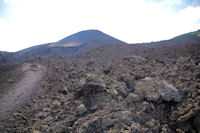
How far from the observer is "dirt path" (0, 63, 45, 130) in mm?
6963

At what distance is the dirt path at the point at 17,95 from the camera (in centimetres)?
696

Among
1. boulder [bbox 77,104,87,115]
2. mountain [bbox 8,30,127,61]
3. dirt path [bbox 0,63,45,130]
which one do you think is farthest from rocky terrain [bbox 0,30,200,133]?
mountain [bbox 8,30,127,61]

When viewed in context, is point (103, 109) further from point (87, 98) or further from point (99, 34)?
point (99, 34)

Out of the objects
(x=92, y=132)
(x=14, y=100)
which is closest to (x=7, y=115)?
(x=14, y=100)

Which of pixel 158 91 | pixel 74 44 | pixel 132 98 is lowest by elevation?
pixel 132 98

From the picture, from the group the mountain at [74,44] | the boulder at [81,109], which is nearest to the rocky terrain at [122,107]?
the boulder at [81,109]

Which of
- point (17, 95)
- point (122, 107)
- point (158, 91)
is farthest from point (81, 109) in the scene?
point (17, 95)

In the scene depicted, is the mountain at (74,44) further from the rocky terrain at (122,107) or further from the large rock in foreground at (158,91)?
the large rock in foreground at (158,91)

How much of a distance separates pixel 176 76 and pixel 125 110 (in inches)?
150

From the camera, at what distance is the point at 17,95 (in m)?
8.45

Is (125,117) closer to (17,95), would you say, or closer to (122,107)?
(122,107)

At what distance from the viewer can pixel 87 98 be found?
6.64 m

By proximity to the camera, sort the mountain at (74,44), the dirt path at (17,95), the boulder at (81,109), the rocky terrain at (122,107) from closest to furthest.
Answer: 1. the rocky terrain at (122,107)
2. the boulder at (81,109)
3. the dirt path at (17,95)
4. the mountain at (74,44)

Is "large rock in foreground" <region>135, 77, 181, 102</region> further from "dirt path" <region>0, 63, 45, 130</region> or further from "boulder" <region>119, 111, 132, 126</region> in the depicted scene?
"dirt path" <region>0, 63, 45, 130</region>
